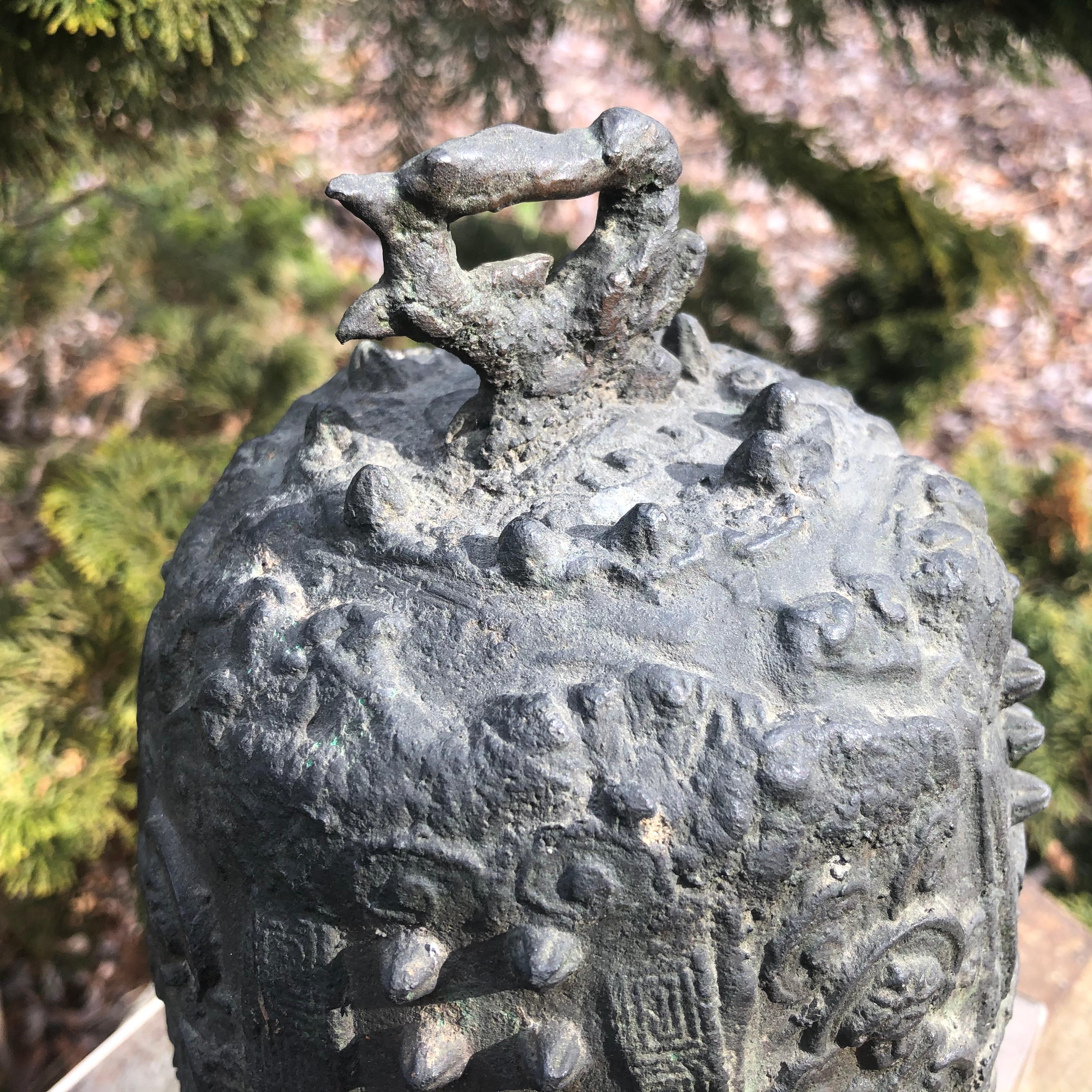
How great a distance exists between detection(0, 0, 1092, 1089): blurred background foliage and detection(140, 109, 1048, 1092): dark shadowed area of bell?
84 centimetres

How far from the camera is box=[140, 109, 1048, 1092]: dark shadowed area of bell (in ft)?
2.87

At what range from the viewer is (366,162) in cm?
409

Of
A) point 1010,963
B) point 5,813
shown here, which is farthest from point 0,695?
point 1010,963

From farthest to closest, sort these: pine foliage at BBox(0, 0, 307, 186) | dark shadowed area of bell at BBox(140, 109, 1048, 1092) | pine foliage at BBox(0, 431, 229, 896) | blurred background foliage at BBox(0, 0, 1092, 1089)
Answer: pine foliage at BBox(0, 431, 229, 896) < blurred background foliage at BBox(0, 0, 1092, 1089) < pine foliage at BBox(0, 0, 307, 186) < dark shadowed area of bell at BBox(140, 109, 1048, 1092)

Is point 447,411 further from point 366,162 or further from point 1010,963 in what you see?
point 366,162

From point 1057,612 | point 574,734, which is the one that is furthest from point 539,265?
point 1057,612

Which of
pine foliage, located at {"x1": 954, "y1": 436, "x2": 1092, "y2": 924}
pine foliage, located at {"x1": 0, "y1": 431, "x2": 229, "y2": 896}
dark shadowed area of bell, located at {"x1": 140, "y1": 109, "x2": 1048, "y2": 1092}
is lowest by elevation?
pine foliage, located at {"x1": 0, "y1": 431, "x2": 229, "y2": 896}

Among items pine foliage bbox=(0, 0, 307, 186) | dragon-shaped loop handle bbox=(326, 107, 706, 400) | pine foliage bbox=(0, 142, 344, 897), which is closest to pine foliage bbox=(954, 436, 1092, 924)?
dragon-shaped loop handle bbox=(326, 107, 706, 400)

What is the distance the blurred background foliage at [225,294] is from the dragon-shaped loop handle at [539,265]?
733 millimetres

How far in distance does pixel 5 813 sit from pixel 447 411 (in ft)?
4.48

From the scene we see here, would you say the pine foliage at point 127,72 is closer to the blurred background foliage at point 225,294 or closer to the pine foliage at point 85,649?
the blurred background foliage at point 225,294

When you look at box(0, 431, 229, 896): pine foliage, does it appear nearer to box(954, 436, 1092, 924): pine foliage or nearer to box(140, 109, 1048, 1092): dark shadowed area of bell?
box(140, 109, 1048, 1092): dark shadowed area of bell

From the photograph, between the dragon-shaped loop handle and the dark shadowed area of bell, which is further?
the dragon-shaped loop handle

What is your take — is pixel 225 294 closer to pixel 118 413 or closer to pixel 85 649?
pixel 118 413
